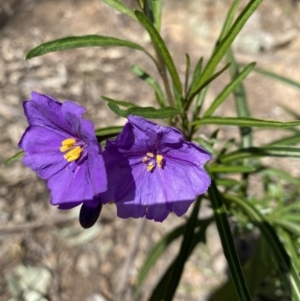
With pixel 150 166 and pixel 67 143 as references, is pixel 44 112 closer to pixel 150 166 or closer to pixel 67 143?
pixel 67 143

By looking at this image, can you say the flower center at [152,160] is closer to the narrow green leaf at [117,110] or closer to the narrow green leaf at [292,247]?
the narrow green leaf at [117,110]

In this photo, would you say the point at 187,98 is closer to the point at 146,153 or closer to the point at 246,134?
the point at 146,153

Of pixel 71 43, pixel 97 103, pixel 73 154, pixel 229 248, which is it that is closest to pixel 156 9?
pixel 71 43

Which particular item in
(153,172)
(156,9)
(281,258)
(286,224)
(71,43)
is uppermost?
(156,9)

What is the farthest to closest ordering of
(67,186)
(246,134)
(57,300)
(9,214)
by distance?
1. (9,214)
2. (57,300)
3. (246,134)
4. (67,186)

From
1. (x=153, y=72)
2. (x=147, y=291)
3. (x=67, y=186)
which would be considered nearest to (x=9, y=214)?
(x=147, y=291)

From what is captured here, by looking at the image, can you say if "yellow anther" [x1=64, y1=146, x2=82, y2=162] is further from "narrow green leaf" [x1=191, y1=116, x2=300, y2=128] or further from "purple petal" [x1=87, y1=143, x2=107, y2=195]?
"narrow green leaf" [x1=191, y1=116, x2=300, y2=128]
